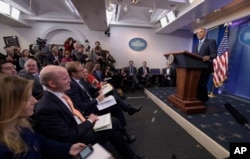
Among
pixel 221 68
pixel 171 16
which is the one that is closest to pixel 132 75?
pixel 171 16

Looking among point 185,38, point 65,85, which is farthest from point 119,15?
point 65,85

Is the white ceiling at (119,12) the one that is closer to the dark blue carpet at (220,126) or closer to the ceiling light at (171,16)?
the ceiling light at (171,16)

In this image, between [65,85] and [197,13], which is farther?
[197,13]

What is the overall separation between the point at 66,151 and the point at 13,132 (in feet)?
1.33

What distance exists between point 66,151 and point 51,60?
3913 mm

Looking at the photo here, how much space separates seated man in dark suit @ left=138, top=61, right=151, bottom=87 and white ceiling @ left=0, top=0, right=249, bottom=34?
1.76 m

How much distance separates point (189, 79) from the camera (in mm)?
2854

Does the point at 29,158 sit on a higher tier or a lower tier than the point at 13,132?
lower

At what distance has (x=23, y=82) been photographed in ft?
2.50

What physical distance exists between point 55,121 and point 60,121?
0.04 m

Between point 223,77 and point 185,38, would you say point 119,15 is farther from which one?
point 223,77

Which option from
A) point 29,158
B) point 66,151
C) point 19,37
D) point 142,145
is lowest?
point 142,145

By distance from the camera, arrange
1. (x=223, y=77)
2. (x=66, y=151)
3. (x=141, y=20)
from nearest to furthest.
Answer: (x=66, y=151)
(x=223, y=77)
(x=141, y=20)

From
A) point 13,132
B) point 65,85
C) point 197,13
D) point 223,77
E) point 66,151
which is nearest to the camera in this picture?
point 13,132
